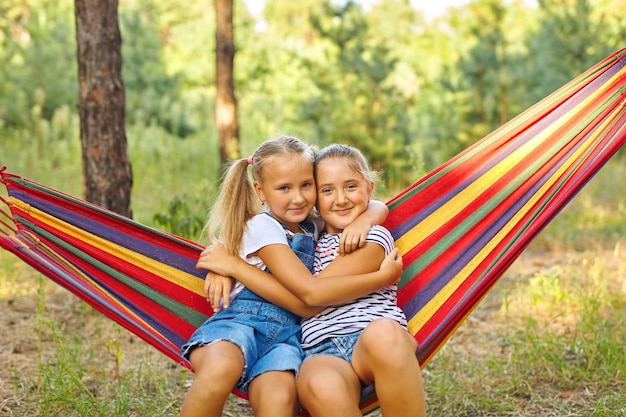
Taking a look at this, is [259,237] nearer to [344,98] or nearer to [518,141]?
[518,141]

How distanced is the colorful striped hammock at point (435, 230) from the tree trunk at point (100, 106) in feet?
3.20

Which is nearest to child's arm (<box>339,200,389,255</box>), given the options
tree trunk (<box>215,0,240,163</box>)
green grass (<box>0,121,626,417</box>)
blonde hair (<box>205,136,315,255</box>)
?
blonde hair (<box>205,136,315,255</box>)

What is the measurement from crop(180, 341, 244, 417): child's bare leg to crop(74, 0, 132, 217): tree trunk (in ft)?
4.91

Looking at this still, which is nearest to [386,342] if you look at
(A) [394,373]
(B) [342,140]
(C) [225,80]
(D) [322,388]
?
(A) [394,373]

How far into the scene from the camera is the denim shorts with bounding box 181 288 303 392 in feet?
5.50

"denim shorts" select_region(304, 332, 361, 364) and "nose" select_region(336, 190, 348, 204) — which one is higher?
"nose" select_region(336, 190, 348, 204)

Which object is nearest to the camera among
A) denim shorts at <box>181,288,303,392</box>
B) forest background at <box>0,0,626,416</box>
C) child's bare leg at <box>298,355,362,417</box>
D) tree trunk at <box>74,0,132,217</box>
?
child's bare leg at <box>298,355,362,417</box>

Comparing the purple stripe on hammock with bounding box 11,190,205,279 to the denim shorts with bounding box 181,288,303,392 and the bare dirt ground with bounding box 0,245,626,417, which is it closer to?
the denim shorts with bounding box 181,288,303,392

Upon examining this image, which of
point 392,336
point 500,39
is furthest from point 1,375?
point 500,39

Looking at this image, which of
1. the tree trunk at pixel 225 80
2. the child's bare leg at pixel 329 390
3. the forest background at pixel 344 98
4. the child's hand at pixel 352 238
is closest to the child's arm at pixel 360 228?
the child's hand at pixel 352 238

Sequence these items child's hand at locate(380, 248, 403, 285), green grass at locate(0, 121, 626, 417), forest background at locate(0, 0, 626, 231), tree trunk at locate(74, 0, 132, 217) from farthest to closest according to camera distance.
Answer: forest background at locate(0, 0, 626, 231), tree trunk at locate(74, 0, 132, 217), green grass at locate(0, 121, 626, 417), child's hand at locate(380, 248, 403, 285)

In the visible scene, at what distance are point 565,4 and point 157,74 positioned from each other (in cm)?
481

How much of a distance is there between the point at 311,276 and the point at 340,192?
265 millimetres

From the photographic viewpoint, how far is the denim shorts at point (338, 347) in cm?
170
